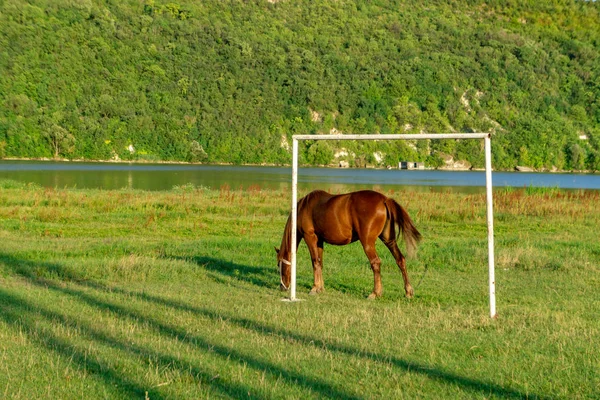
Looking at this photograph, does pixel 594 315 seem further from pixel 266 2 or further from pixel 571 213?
pixel 266 2

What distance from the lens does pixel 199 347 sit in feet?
22.0

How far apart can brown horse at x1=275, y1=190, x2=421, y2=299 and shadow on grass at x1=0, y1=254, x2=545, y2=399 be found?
245 centimetres

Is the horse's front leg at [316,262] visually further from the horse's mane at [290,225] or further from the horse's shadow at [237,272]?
the horse's shadow at [237,272]

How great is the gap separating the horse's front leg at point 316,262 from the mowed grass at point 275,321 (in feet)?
0.79

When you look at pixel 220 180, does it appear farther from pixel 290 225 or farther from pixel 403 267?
pixel 403 267

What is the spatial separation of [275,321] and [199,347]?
1.52 m

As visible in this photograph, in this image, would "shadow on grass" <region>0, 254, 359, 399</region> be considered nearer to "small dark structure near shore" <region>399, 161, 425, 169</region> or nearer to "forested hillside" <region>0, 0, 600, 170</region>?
"small dark structure near shore" <region>399, 161, 425, 169</region>

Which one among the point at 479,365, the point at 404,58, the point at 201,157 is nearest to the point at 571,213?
the point at 479,365

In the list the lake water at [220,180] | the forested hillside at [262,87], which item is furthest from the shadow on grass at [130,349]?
the forested hillside at [262,87]

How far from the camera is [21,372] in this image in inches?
226

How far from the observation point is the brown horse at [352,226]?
1033 cm

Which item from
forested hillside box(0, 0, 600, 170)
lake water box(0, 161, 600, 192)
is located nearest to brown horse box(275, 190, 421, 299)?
lake water box(0, 161, 600, 192)

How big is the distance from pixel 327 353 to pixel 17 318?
147 inches

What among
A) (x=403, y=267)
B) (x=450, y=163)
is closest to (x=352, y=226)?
(x=403, y=267)
